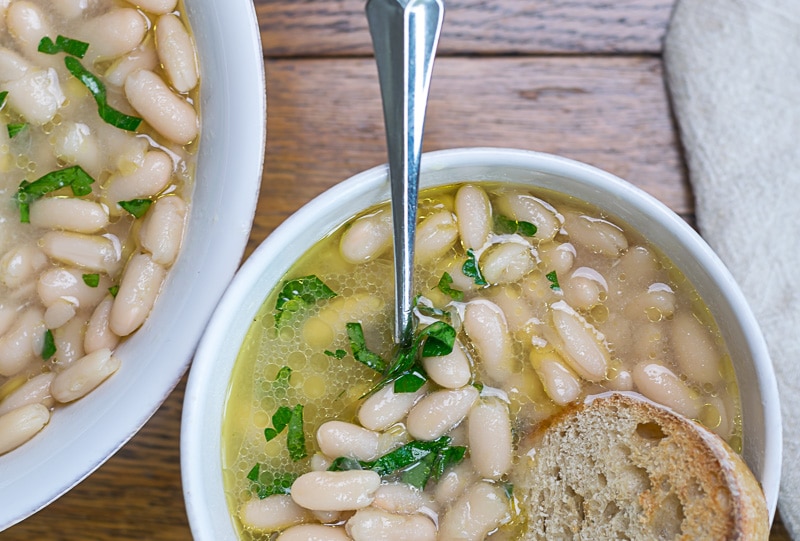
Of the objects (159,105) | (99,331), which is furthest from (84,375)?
(159,105)

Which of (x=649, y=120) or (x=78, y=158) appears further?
(x=649, y=120)

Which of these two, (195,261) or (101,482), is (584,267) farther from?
(101,482)

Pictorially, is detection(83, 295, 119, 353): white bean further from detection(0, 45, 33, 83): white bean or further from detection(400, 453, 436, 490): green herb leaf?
detection(400, 453, 436, 490): green herb leaf

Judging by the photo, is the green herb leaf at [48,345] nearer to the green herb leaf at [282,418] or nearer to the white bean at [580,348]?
the green herb leaf at [282,418]

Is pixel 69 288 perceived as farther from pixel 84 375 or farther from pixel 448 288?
pixel 448 288

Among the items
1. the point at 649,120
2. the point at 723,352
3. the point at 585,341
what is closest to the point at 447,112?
the point at 649,120

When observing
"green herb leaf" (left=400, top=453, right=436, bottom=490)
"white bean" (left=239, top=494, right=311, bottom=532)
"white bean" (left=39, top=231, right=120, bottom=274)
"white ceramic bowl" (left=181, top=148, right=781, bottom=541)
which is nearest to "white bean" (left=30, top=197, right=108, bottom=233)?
"white bean" (left=39, top=231, right=120, bottom=274)

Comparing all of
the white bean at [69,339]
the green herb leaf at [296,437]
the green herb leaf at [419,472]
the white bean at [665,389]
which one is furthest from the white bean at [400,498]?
the white bean at [69,339]
